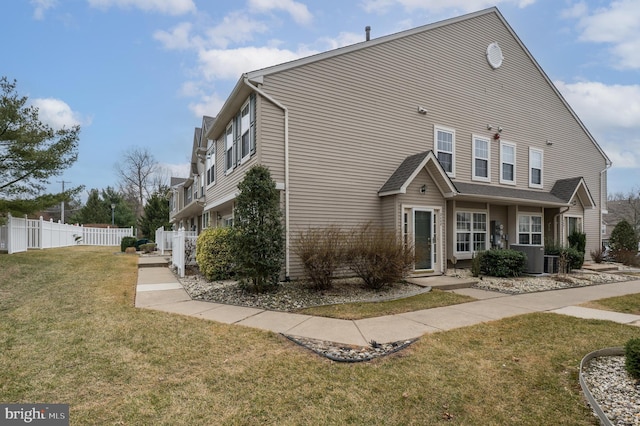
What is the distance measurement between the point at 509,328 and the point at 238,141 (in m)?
9.42

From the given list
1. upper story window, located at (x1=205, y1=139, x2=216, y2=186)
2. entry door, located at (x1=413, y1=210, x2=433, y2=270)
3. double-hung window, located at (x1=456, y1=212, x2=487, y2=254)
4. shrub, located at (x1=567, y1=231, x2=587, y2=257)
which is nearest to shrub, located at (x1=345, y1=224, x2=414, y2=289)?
entry door, located at (x1=413, y1=210, x2=433, y2=270)

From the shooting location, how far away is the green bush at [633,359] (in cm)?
352

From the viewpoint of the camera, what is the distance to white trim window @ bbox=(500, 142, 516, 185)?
14516mm

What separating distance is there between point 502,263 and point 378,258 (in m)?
5.26

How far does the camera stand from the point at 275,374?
376 cm

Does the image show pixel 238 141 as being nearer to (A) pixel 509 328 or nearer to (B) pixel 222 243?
(B) pixel 222 243

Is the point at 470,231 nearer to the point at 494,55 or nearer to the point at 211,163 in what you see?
the point at 494,55

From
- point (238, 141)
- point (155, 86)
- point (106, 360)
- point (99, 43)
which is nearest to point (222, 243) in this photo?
point (238, 141)

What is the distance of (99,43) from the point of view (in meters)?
11.7

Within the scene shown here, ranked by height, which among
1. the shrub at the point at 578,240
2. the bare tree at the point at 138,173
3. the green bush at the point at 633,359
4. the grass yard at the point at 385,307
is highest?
the bare tree at the point at 138,173

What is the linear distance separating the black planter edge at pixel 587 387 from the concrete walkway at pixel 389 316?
5.91ft

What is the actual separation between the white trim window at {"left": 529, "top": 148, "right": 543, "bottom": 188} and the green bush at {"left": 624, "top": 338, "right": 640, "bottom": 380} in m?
13.3

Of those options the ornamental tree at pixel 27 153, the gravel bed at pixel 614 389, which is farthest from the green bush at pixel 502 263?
the ornamental tree at pixel 27 153

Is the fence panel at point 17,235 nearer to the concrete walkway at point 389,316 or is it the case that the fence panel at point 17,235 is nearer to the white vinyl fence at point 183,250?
the white vinyl fence at point 183,250
